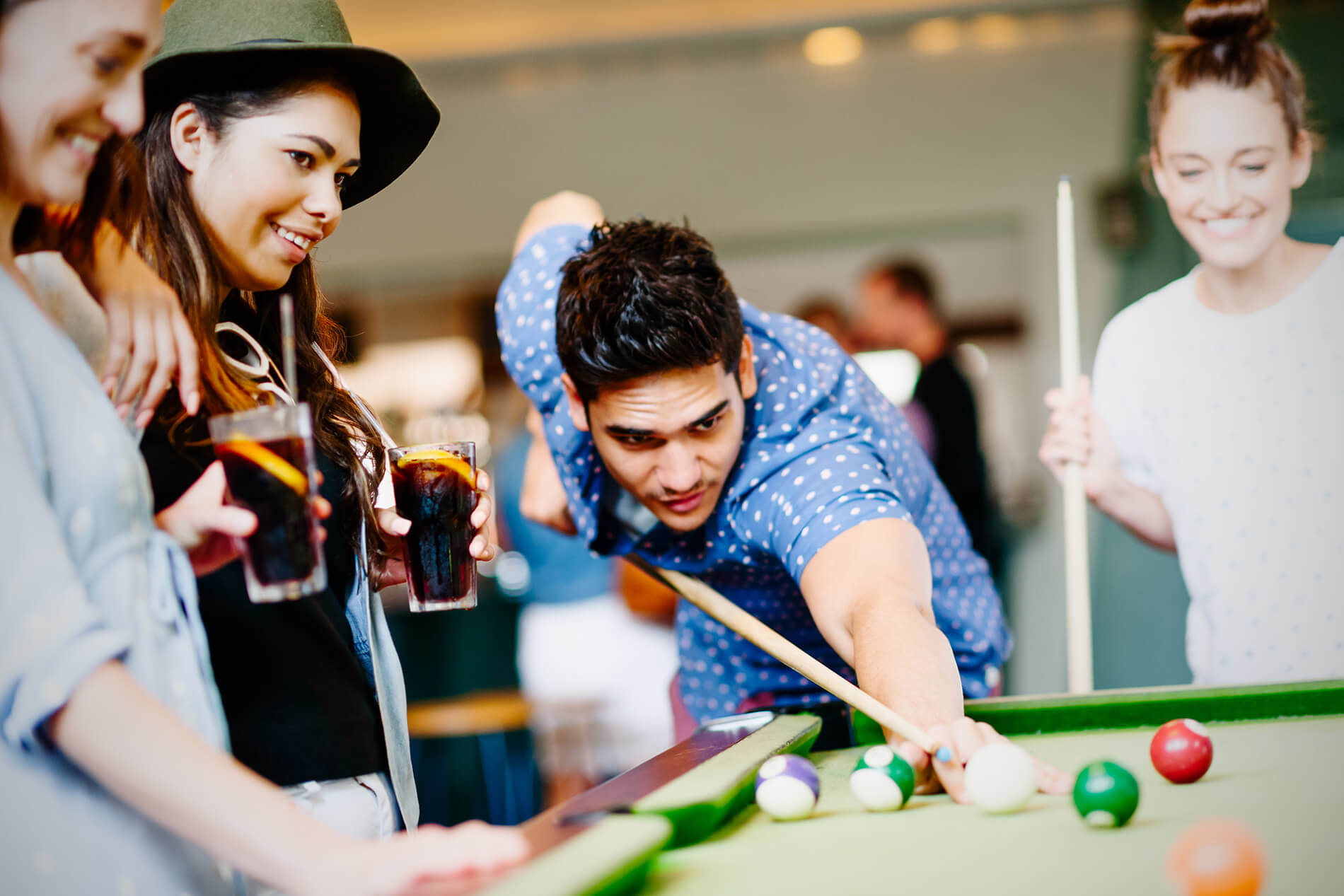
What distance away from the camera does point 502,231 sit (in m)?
5.86

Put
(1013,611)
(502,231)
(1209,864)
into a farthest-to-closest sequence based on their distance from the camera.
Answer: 1. (502,231)
2. (1013,611)
3. (1209,864)

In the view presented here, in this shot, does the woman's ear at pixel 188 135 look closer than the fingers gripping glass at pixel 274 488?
No

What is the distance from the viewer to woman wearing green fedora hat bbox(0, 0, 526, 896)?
890 millimetres

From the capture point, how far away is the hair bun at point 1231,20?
6.70 feet

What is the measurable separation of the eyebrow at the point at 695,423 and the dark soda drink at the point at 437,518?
0.42m

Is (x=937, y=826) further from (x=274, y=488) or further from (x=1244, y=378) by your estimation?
(x=1244, y=378)

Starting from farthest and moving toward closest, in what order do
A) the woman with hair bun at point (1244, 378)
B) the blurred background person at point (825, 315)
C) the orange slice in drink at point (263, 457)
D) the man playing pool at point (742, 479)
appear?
the blurred background person at point (825, 315)
the woman with hair bun at point (1244, 378)
the man playing pool at point (742, 479)
the orange slice in drink at point (263, 457)

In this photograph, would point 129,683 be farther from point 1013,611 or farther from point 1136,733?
point 1013,611

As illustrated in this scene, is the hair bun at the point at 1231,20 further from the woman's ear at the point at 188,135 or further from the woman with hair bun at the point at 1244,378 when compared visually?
the woman's ear at the point at 188,135

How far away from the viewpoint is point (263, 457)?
1.08m

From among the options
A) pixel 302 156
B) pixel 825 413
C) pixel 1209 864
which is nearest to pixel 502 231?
pixel 825 413

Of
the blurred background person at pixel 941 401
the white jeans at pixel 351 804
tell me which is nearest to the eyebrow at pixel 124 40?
the white jeans at pixel 351 804

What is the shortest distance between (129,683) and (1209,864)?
819mm

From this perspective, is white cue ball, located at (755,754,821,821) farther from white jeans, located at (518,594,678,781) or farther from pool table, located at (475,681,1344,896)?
white jeans, located at (518,594,678,781)
